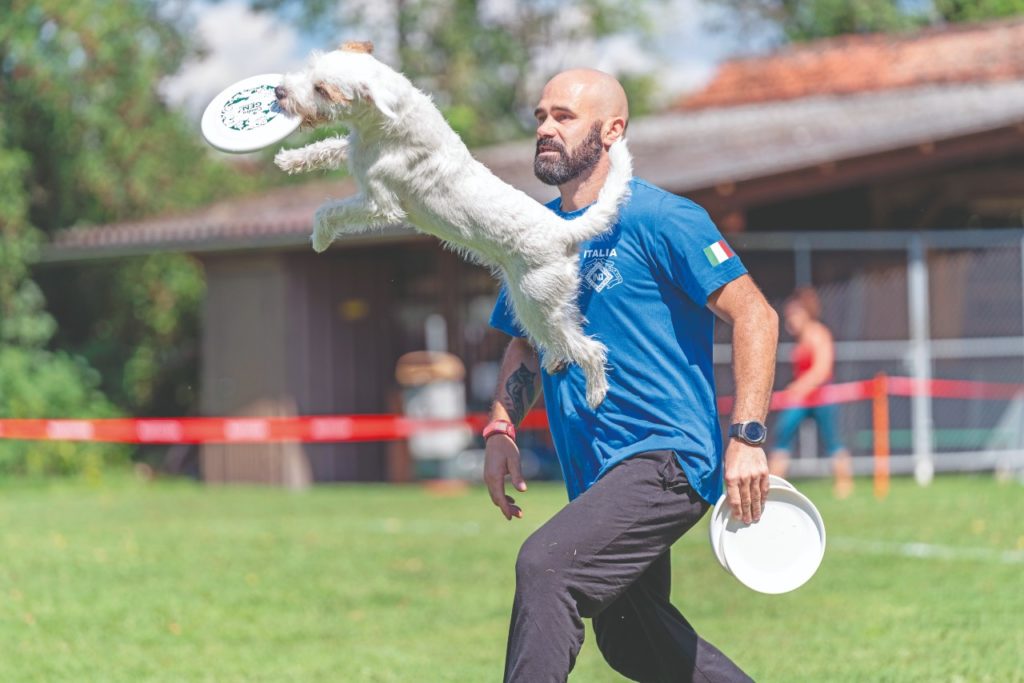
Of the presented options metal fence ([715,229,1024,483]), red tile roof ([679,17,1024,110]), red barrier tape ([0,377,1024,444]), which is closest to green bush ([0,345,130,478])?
red barrier tape ([0,377,1024,444])

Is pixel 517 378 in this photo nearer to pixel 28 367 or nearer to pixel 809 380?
pixel 809 380

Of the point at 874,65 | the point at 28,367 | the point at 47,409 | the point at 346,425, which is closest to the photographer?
the point at 346,425

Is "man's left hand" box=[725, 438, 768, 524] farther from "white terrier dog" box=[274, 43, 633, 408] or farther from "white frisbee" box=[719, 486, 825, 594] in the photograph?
"white terrier dog" box=[274, 43, 633, 408]

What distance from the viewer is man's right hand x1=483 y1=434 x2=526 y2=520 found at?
4.84 meters

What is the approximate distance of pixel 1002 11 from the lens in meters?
27.5

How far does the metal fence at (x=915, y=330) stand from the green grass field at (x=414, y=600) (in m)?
2.50

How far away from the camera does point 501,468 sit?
15.9 ft

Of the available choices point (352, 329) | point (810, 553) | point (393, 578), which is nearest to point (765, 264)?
point (352, 329)

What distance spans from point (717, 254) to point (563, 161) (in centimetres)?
49

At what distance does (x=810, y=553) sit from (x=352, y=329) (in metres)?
16.3

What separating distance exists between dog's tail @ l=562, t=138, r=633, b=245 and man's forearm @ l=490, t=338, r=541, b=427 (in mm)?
665

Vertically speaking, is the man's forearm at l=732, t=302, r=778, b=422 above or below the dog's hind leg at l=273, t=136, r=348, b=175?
below

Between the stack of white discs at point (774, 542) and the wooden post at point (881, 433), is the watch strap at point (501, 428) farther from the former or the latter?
the wooden post at point (881, 433)

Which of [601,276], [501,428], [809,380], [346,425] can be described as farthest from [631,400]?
[346,425]
